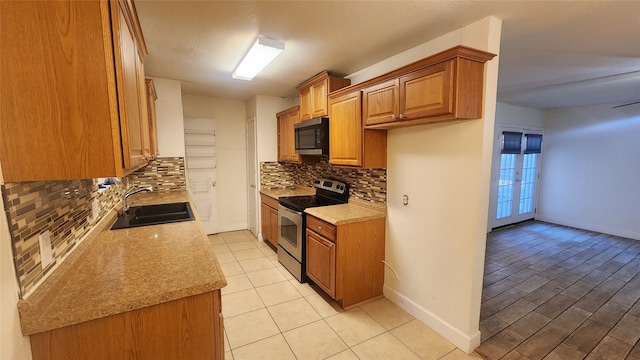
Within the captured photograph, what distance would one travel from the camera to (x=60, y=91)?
92cm

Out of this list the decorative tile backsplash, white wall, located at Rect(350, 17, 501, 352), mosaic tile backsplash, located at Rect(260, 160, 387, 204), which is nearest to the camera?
white wall, located at Rect(350, 17, 501, 352)

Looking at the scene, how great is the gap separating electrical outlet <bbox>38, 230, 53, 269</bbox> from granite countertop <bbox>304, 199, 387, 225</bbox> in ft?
6.00

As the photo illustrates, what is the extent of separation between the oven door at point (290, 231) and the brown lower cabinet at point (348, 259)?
0.22 meters

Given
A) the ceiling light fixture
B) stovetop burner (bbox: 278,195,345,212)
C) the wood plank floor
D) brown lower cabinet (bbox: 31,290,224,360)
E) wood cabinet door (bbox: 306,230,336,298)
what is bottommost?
A: the wood plank floor

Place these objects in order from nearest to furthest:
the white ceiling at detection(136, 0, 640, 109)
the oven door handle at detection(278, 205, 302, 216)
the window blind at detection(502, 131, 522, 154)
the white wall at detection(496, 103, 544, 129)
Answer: the white ceiling at detection(136, 0, 640, 109), the oven door handle at detection(278, 205, 302, 216), the white wall at detection(496, 103, 544, 129), the window blind at detection(502, 131, 522, 154)

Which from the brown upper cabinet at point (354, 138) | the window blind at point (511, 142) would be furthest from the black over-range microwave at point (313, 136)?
the window blind at point (511, 142)

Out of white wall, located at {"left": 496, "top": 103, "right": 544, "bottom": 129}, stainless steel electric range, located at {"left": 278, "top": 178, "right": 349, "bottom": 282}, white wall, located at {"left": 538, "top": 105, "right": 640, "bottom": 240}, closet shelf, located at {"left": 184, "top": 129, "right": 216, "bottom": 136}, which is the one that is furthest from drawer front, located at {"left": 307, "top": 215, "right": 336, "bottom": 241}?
white wall, located at {"left": 538, "top": 105, "right": 640, "bottom": 240}

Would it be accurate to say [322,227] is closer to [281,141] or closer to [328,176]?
[328,176]

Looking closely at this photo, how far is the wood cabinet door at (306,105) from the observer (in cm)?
345

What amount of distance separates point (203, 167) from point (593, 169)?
7145 mm

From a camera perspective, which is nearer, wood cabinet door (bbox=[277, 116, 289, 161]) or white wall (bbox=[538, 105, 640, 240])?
wood cabinet door (bbox=[277, 116, 289, 161])

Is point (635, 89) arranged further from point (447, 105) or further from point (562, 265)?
point (447, 105)

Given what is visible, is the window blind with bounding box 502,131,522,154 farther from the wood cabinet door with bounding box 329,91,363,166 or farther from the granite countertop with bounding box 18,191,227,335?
the granite countertop with bounding box 18,191,227,335

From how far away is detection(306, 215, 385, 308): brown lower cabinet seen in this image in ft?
8.28
